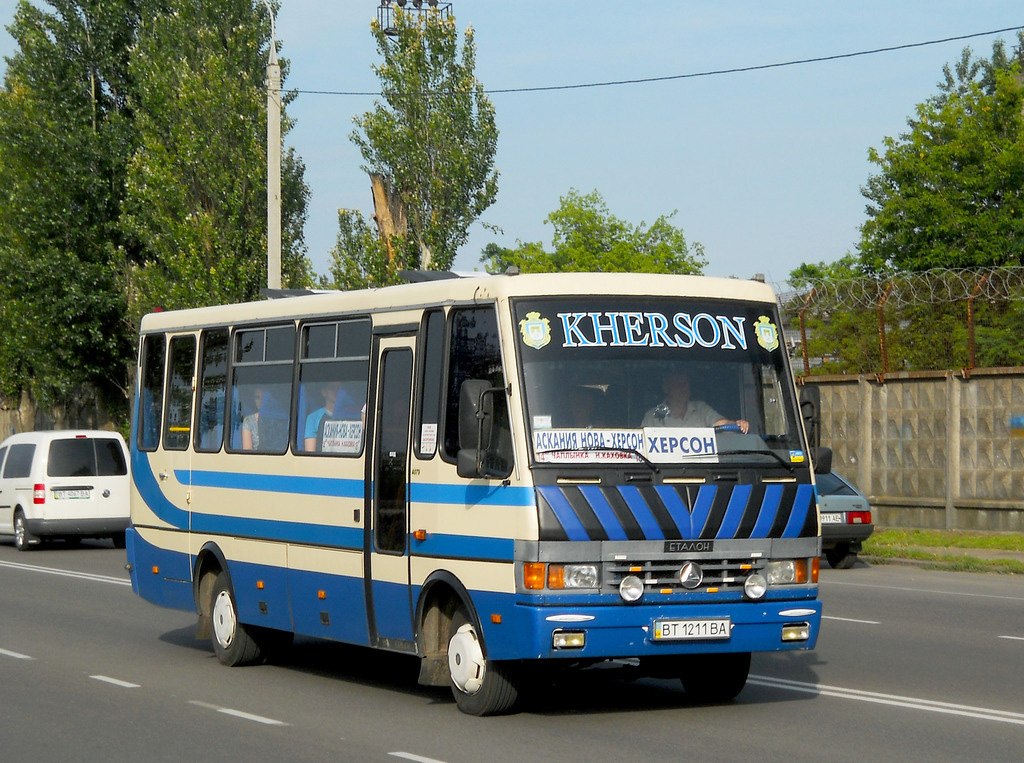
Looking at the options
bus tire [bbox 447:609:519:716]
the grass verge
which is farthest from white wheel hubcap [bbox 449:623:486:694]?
the grass verge

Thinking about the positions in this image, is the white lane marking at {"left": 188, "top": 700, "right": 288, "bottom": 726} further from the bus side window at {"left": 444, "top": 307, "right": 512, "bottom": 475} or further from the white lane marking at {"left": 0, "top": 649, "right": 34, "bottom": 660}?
the white lane marking at {"left": 0, "top": 649, "right": 34, "bottom": 660}

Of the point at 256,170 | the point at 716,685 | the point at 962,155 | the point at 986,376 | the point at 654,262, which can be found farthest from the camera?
the point at 654,262

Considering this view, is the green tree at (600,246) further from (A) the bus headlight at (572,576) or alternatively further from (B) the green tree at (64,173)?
(A) the bus headlight at (572,576)

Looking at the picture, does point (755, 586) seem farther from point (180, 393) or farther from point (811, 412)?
point (180, 393)

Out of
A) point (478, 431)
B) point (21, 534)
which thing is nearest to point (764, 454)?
point (478, 431)

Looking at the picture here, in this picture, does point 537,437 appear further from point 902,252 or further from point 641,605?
point 902,252

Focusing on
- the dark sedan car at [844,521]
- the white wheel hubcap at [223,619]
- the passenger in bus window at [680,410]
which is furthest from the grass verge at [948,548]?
the passenger in bus window at [680,410]

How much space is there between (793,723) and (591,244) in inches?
2169

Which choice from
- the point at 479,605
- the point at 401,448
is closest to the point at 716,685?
the point at 479,605

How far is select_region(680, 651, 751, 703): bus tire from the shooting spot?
32.7 ft

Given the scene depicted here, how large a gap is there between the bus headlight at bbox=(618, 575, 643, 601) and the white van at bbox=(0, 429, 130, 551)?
17640 mm

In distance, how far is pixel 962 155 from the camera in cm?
4462

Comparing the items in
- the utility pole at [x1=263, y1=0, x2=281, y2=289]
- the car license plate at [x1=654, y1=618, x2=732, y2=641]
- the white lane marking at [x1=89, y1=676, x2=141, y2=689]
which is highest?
the utility pole at [x1=263, y1=0, x2=281, y2=289]

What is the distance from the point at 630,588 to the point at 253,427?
4234mm
